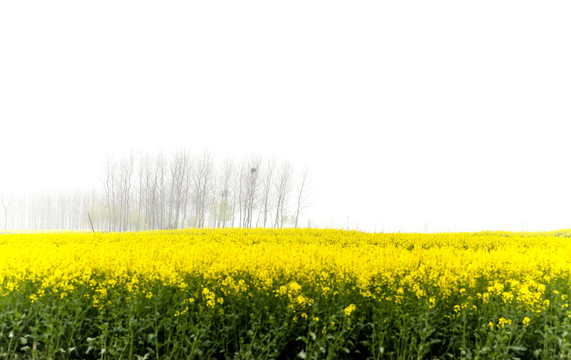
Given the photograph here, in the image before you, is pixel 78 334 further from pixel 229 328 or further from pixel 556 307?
pixel 556 307

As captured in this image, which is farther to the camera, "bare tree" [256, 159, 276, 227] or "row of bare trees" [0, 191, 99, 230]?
"row of bare trees" [0, 191, 99, 230]

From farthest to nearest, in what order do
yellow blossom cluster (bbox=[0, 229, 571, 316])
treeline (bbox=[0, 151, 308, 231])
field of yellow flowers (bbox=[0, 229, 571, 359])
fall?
treeline (bbox=[0, 151, 308, 231]) → yellow blossom cluster (bbox=[0, 229, 571, 316]) → field of yellow flowers (bbox=[0, 229, 571, 359])

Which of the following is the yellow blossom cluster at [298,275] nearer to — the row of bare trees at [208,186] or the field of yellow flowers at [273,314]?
the field of yellow flowers at [273,314]

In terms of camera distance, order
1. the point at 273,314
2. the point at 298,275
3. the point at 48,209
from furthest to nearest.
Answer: the point at 48,209, the point at 298,275, the point at 273,314

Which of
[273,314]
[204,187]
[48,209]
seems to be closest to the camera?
[273,314]

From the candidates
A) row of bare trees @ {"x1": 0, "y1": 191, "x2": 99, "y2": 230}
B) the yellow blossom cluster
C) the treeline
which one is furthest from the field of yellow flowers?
row of bare trees @ {"x1": 0, "y1": 191, "x2": 99, "y2": 230}

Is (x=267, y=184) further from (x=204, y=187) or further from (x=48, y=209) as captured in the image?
(x=48, y=209)

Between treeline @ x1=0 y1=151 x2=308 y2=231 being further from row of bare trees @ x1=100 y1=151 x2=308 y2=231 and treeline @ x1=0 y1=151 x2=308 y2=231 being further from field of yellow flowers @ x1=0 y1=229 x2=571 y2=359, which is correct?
field of yellow flowers @ x1=0 y1=229 x2=571 y2=359

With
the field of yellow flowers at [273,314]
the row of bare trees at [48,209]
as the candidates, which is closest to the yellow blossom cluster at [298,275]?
the field of yellow flowers at [273,314]

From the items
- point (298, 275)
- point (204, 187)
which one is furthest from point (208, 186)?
point (298, 275)

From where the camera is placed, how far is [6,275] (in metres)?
5.59

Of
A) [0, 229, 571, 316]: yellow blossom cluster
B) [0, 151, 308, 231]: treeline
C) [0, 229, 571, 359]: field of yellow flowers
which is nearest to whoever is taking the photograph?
[0, 229, 571, 359]: field of yellow flowers

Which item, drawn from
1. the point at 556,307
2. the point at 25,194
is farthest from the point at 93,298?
the point at 25,194

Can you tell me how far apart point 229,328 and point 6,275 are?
3.87m
